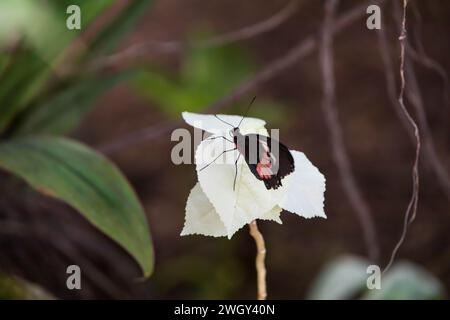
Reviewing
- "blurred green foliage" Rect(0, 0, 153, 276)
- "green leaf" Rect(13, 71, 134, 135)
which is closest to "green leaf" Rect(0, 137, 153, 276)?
"blurred green foliage" Rect(0, 0, 153, 276)

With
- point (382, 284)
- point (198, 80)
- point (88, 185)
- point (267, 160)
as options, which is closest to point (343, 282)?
point (382, 284)

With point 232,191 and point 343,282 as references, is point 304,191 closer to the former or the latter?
point 232,191

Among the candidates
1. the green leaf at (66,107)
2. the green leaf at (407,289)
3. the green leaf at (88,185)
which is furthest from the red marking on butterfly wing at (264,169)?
the green leaf at (66,107)

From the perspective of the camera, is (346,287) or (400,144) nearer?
(346,287)

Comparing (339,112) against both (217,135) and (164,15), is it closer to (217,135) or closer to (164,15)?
(164,15)

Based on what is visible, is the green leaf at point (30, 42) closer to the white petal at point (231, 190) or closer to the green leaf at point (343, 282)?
the white petal at point (231, 190)

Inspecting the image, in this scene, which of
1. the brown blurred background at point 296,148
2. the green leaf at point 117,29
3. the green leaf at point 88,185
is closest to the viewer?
the green leaf at point 88,185
